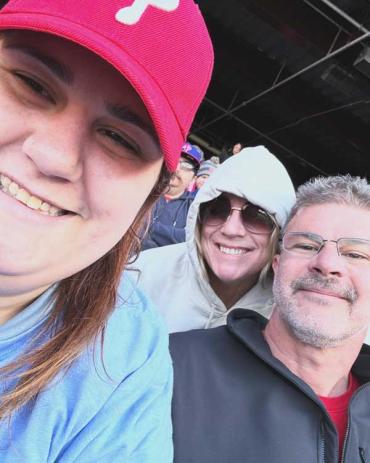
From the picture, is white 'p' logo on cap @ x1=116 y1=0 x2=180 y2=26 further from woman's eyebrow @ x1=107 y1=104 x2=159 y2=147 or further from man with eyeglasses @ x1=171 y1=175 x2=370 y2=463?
man with eyeglasses @ x1=171 y1=175 x2=370 y2=463

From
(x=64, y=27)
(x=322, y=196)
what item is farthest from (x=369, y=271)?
(x=64, y=27)

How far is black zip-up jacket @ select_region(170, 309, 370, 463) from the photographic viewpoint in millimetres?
1294

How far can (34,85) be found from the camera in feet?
2.06

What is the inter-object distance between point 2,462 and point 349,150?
8.99 metres

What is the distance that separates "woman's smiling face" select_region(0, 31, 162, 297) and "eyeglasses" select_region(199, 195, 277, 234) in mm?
1159

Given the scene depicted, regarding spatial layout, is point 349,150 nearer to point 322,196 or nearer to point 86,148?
point 322,196

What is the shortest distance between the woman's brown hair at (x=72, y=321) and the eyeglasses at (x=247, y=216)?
2.92 feet

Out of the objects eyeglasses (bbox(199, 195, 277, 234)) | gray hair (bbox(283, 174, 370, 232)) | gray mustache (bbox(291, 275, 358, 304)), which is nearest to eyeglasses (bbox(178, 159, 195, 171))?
eyeglasses (bbox(199, 195, 277, 234))

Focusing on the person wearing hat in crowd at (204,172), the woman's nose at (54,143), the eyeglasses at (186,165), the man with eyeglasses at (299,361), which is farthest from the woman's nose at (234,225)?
the person wearing hat in crowd at (204,172)

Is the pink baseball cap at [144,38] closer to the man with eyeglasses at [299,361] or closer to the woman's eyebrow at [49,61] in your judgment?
the woman's eyebrow at [49,61]

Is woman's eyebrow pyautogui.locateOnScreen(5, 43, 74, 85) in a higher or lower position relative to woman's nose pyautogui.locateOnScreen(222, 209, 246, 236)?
lower

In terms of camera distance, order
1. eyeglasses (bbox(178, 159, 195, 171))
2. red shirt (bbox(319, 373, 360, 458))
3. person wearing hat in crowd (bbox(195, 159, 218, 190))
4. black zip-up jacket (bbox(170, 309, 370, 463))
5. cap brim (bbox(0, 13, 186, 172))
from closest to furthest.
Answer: cap brim (bbox(0, 13, 186, 172))
black zip-up jacket (bbox(170, 309, 370, 463))
red shirt (bbox(319, 373, 360, 458))
eyeglasses (bbox(178, 159, 195, 171))
person wearing hat in crowd (bbox(195, 159, 218, 190))

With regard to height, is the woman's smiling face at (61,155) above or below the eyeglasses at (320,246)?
below

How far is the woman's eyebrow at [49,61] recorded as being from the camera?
0.61 m
